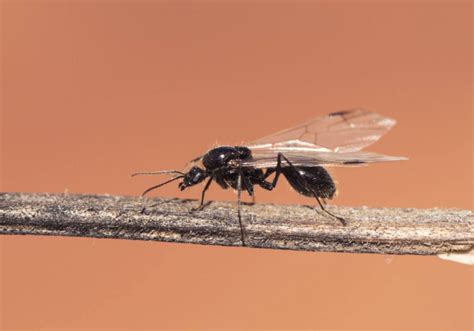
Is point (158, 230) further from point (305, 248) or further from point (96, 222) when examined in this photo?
point (305, 248)

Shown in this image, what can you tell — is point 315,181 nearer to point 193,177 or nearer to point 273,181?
point 273,181

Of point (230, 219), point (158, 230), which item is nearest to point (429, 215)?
point (230, 219)

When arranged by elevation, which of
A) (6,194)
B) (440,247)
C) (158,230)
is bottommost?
(440,247)

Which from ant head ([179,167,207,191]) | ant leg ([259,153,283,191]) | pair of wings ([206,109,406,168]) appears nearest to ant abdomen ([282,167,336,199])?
ant leg ([259,153,283,191])

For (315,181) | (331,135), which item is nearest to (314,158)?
(315,181)

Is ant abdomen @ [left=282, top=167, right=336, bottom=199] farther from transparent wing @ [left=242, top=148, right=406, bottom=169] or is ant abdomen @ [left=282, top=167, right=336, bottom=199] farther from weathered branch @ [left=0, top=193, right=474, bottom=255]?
weathered branch @ [left=0, top=193, right=474, bottom=255]

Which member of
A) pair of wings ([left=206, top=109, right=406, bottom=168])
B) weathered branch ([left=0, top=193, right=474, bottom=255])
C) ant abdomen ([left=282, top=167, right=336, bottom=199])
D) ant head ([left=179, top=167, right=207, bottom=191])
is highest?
pair of wings ([left=206, top=109, right=406, bottom=168])
